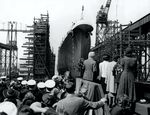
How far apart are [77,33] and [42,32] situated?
14.5 meters

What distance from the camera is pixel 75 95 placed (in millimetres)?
5203

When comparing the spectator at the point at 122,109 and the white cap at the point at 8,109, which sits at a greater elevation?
the white cap at the point at 8,109

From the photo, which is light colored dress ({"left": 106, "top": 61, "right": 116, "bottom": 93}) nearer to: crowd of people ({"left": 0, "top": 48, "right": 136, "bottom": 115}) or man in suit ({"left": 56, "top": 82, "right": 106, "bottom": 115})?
crowd of people ({"left": 0, "top": 48, "right": 136, "bottom": 115})

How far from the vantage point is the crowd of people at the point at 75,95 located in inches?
202

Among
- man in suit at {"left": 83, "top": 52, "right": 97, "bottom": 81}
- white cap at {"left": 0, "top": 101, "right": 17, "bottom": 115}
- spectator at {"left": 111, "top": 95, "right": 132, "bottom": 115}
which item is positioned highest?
man in suit at {"left": 83, "top": 52, "right": 97, "bottom": 81}

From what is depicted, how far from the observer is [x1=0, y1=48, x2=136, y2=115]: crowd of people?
5126 mm

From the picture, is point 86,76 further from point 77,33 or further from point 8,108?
point 8,108

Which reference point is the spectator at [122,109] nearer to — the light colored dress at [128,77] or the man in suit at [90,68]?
the light colored dress at [128,77]

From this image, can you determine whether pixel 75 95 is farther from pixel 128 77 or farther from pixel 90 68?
pixel 90 68

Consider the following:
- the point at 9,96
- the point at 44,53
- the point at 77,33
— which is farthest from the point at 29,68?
the point at 9,96

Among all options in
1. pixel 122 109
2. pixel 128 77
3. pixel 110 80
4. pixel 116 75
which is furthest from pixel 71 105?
pixel 110 80

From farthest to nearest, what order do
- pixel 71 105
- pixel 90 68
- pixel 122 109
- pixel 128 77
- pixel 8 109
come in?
pixel 90 68 → pixel 128 77 → pixel 122 109 → pixel 71 105 → pixel 8 109

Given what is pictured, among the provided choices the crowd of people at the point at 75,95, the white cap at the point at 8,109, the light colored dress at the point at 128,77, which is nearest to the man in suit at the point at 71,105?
the crowd of people at the point at 75,95

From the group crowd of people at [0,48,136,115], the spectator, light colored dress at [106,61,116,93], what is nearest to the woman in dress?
crowd of people at [0,48,136,115]
